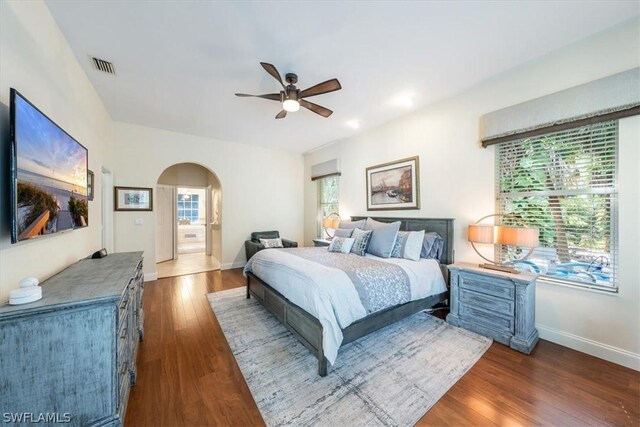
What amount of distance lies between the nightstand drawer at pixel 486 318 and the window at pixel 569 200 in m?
0.70

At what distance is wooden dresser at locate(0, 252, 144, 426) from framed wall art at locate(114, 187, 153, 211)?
140 inches

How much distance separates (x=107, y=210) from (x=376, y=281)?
4.65 metres

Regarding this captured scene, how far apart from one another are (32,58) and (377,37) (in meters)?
2.66

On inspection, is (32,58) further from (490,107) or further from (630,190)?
(630,190)

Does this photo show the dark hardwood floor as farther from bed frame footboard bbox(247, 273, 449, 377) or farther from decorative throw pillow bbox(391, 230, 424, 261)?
decorative throw pillow bbox(391, 230, 424, 261)

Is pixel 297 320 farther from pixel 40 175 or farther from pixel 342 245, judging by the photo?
pixel 40 175

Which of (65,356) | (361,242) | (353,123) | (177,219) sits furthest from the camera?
(177,219)

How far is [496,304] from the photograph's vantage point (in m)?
2.47

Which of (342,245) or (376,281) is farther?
(342,245)

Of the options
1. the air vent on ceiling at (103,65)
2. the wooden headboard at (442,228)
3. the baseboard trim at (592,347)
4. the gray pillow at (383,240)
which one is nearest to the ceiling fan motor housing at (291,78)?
the air vent on ceiling at (103,65)

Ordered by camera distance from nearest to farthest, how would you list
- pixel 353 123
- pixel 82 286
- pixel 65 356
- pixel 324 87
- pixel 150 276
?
pixel 65 356 → pixel 82 286 → pixel 324 87 → pixel 353 123 → pixel 150 276

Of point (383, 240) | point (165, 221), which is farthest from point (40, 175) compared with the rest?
point (165, 221)

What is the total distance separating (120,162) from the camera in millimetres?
4309

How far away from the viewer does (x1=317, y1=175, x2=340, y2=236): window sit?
5605 mm
